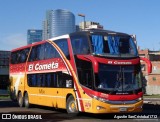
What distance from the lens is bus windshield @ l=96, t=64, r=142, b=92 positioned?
18047 millimetres

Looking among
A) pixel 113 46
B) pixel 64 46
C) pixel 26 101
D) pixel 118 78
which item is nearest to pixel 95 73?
pixel 118 78

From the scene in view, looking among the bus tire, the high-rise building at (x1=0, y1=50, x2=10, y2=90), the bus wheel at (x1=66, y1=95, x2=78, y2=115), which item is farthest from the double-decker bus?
the high-rise building at (x1=0, y1=50, x2=10, y2=90)

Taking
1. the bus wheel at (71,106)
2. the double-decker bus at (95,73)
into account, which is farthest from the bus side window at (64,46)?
the bus wheel at (71,106)

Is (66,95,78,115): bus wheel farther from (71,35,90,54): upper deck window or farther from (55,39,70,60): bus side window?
(71,35,90,54): upper deck window

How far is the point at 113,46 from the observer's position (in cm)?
1894

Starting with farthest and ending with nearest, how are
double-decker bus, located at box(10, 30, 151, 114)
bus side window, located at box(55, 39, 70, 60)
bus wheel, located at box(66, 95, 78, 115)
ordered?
bus side window, located at box(55, 39, 70, 60), bus wheel, located at box(66, 95, 78, 115), double-decker bus, located at box(10, 30, 151, 114)

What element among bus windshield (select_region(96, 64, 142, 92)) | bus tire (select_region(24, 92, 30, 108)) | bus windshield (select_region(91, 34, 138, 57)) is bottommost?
bus tire (select_region(24, 92, 30, 108))

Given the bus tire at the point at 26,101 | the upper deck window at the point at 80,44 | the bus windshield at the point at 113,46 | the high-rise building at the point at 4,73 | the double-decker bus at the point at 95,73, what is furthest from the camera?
the high-rise building at the point at 4,73

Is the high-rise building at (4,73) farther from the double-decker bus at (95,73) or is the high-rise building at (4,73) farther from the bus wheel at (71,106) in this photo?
the bus wheel at (71,106)

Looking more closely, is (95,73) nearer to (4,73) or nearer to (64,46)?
(64,46)

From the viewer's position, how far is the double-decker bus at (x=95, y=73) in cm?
1803

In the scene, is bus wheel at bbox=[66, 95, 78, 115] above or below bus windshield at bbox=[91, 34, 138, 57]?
below

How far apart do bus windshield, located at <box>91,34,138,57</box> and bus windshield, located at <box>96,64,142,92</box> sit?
0.71m

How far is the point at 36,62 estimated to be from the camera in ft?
82.6
